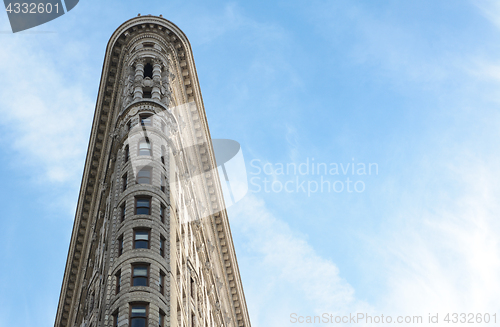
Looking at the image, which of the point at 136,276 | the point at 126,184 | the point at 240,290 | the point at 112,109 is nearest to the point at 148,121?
the point at 126,184

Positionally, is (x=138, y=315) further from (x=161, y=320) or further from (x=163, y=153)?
(x=163, y=153)

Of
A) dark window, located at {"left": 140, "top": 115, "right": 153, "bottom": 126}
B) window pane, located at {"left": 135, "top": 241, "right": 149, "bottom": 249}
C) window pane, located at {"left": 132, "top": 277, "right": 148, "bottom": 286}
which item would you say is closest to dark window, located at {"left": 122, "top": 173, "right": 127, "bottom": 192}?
dark window, located at {"left": 140, "top": 115, "right": 153, "bottom": 126}

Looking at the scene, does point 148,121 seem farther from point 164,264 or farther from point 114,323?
point 114,323

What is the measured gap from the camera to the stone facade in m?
43.5

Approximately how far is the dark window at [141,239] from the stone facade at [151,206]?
71 mm

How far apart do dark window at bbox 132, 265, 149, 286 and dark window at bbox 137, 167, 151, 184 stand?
31.0ft

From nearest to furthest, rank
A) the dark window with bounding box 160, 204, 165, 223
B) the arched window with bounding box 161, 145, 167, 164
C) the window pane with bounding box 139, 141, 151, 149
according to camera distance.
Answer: the dark window with bounding box 160, 204, 165, 223 → the arched window with bounding box 161, 145, 167, 164 → the window pane with bounding box 139, 141, 151, 149

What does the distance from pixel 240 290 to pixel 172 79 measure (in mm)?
33756

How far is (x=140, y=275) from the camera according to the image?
42531mm

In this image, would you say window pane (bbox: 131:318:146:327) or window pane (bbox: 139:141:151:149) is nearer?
window pane (bbox: 131:318:146:327)

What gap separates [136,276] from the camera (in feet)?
140

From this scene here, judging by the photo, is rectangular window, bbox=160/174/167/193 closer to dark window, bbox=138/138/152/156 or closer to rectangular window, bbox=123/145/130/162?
dark window, bbox=138/138/152/156

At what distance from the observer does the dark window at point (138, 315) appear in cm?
3916

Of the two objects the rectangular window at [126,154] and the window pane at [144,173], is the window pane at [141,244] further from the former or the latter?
the rectangular window at [126,154]
